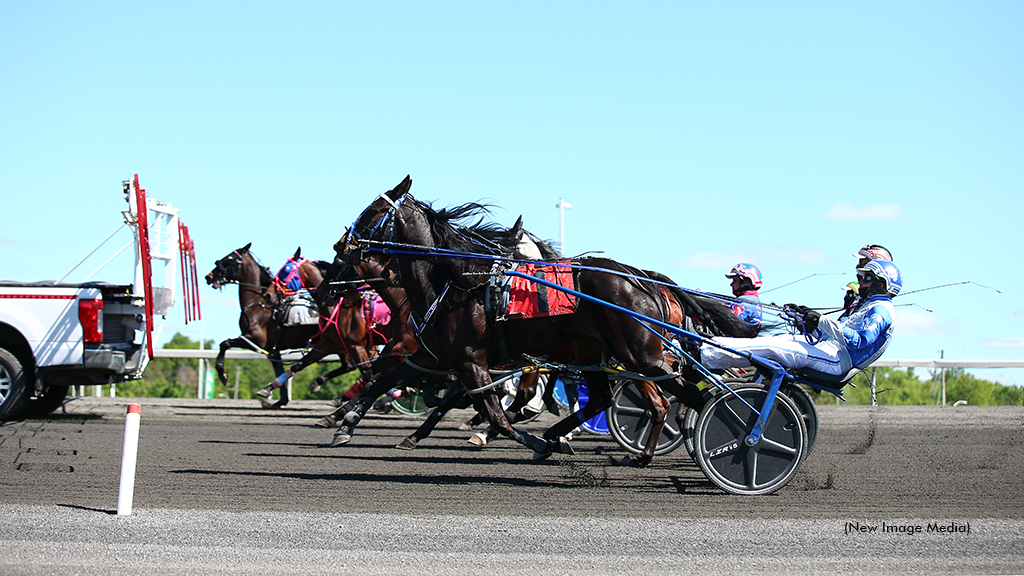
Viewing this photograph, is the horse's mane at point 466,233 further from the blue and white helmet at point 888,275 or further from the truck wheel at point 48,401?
the truck wheel at point 48,401

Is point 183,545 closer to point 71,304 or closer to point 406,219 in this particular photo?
point 406,219

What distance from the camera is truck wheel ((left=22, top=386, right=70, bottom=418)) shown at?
41.2 ft

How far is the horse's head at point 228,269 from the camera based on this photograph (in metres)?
14.6

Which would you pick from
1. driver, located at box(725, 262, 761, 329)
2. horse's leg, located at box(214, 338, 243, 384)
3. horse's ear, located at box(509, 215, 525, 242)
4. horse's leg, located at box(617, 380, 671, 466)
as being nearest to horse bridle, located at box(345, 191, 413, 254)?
horse's ear, located at box(509, 215, 525, 242)

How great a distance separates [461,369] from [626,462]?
6.08 ft

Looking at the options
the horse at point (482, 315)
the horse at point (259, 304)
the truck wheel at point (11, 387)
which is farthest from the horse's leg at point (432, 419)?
the horse at point (259, 304)

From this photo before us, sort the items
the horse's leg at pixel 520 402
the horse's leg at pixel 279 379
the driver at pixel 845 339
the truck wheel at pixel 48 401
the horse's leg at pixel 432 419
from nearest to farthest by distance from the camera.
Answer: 1. the driver at pixel 845 339
2. the horse's leg at pixel 432 419
3. the horse's leg at pixel 520 402
4. the truck wheel at pixel 48 401
5. the horse's leg at pixel 279 379

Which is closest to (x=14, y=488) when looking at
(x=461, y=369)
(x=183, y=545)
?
(x=183, y=545)

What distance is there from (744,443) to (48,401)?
10.3 meters

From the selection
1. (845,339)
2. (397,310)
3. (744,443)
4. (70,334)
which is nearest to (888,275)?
(845,339)

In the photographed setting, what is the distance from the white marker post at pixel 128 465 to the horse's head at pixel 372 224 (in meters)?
2.64

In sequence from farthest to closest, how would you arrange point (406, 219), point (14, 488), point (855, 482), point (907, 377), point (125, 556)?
1. point (907, 377)
2. point (406, 219)
3. point (855, 482)
4. point (14, 488)
5. point (125, 556)

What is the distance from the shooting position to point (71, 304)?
11188 mm

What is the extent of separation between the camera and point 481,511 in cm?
583
